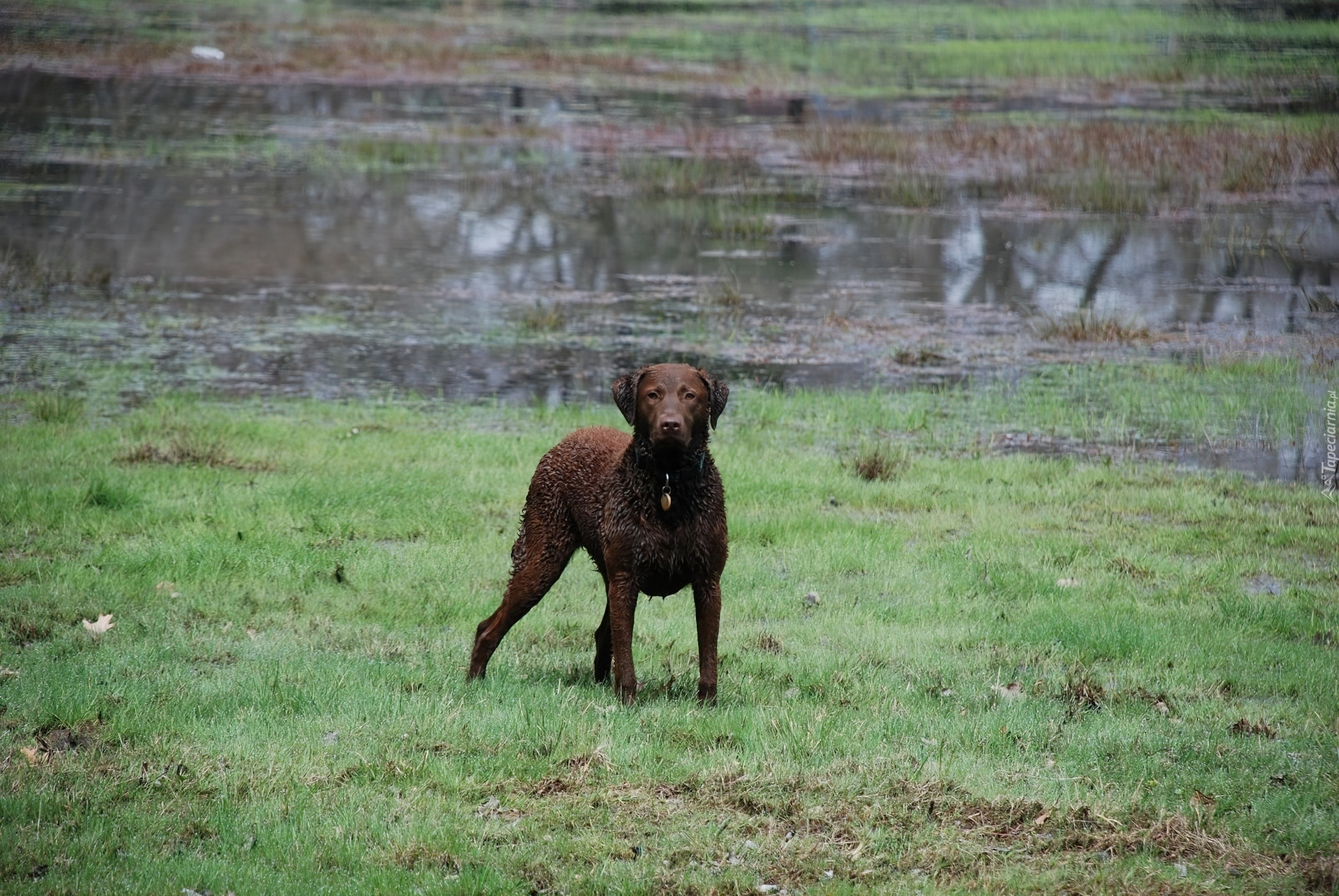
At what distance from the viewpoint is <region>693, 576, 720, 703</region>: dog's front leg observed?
21.8 ft

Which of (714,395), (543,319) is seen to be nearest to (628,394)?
(714,395)

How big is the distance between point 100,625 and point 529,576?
2.50m

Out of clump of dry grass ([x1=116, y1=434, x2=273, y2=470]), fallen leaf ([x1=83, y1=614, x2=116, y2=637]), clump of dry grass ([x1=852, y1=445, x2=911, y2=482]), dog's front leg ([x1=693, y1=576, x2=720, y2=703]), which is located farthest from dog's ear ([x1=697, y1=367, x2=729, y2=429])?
clump of dry grass ([x1=116, y1=434, x2=273, y2=470])

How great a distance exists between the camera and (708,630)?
667 centimetres

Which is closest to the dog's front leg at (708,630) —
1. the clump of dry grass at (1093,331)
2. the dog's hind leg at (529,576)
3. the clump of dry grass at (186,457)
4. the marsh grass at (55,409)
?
the dog's hind leg at (529,576)

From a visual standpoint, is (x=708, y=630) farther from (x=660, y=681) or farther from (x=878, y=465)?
(x=878, y=465)

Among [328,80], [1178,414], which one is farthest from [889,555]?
[328,80]

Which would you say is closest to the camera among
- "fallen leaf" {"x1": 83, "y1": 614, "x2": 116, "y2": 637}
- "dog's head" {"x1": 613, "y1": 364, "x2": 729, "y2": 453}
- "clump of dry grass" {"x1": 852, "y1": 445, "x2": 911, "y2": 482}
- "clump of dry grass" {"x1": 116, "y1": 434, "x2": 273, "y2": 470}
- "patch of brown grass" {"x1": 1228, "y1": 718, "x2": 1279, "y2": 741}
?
"dog's head" {"x1": 613, "y1": 364, "x2": 729, "y2": 453}

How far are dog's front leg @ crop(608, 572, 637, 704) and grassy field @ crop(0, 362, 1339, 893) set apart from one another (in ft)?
0.80

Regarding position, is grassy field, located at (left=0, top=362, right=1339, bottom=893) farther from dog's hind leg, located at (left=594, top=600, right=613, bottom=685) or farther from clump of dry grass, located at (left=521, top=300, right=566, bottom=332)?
clump of dry grass, located at (left=521, top=300, right=566, bottom=332)

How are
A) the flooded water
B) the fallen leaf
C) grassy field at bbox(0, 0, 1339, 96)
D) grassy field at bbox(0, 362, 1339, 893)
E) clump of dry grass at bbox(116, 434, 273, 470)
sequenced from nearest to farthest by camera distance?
grassy field at bbox(0, 362, 1339, 893), the fallen leaf, clump of dry grass at bbox(116, 434, 273, 470), the flooded water, grassy field at bbox(0, 0, 1339, 96)

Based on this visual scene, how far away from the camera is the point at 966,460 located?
12617mm

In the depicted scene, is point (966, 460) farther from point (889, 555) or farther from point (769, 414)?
point (889, 555)

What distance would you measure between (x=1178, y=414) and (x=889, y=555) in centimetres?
608
